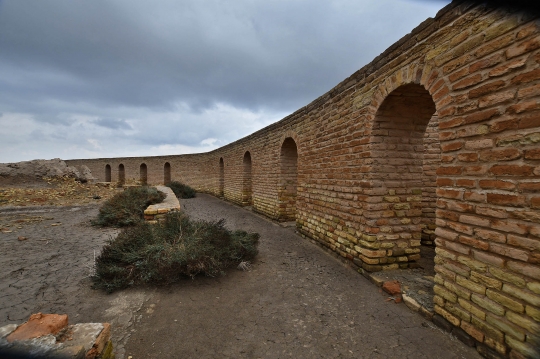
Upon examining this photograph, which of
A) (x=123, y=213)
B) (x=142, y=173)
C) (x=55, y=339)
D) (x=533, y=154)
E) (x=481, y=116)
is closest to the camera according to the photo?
(x=55, y=339)

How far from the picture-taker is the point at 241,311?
9.08ft

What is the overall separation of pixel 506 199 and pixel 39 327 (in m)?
3.32

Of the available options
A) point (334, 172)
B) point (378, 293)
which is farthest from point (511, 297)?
point (334, 172)

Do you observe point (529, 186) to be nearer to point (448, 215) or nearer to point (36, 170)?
point (448, 215)

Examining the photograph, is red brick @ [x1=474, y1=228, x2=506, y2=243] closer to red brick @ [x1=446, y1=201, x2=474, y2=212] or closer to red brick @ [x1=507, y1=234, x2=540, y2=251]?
red brick @ [x1=507, y1=234, x2=540, y2=251]

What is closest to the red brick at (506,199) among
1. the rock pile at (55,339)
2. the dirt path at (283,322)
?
the dirt path at (283,322)

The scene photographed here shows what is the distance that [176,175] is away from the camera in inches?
784

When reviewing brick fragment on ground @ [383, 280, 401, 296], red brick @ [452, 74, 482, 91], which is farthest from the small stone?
red brick @ [452, 74, 482, 91]

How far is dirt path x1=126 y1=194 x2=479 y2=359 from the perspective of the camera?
215 centimetres

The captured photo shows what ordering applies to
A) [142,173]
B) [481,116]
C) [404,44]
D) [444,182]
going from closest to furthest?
[481,116] → [444,182] → [404,44] → [142,173]

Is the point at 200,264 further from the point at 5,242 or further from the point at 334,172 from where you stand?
the point at 5,242

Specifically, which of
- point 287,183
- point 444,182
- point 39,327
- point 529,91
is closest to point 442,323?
point 444,182

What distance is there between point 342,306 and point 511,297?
1.49 m

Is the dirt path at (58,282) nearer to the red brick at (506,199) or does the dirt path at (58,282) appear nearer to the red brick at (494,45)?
the red brick at (506,199)
